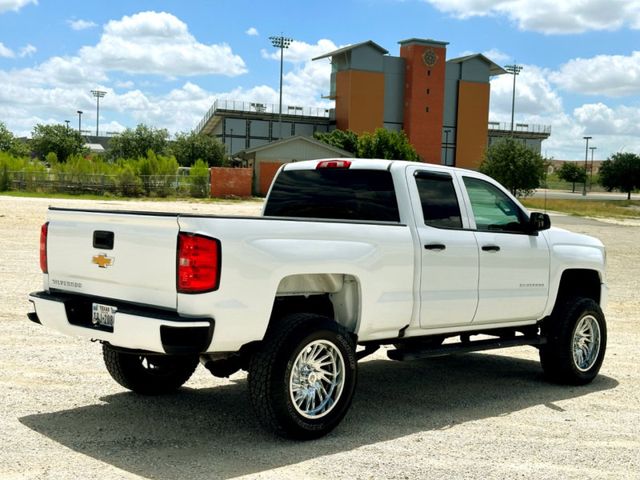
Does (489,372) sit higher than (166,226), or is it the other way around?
(166,226)

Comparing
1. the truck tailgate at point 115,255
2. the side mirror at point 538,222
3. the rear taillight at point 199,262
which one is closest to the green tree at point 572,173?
the side mirror at point 538,222

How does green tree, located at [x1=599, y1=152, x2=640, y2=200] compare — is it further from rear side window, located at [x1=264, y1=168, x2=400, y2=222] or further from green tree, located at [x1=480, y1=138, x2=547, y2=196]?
rear side window, located at [x1=264, y1=168, x2=400, y2=222]

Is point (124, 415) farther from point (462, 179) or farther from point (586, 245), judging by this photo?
point (586, 245)

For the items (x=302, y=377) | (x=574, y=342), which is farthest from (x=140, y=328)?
(x=574, y=342)

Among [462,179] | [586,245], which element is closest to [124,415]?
[462,179]

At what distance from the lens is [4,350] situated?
8.77 meters

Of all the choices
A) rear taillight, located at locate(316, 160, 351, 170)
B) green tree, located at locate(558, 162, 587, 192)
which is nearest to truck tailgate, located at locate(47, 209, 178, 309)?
rear taillight, located at locate(316, 160, 351, 170)

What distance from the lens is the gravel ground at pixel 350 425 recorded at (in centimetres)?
551

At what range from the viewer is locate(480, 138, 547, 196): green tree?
7250 centimetres

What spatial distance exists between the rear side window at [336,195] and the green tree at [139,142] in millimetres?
96924

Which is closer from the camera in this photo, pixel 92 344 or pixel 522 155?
pixel 92 344

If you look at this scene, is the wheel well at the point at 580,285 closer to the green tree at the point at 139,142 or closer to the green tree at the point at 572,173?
the green tree at the point at 139,142

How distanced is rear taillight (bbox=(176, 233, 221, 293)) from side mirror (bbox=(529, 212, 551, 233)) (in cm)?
357

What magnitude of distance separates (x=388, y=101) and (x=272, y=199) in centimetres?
9601
